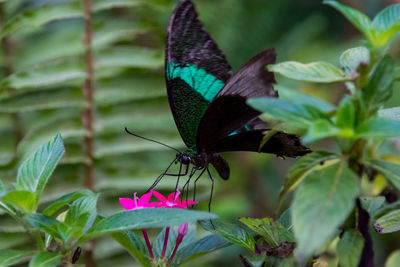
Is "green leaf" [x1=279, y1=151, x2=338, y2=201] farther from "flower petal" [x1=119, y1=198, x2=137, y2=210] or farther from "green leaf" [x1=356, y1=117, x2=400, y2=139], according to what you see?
"flower petal" [x1=119, y1=198, x2=137, y2=210]

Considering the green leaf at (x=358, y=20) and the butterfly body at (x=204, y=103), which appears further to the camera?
the butterfly body at (x=204, y=103)

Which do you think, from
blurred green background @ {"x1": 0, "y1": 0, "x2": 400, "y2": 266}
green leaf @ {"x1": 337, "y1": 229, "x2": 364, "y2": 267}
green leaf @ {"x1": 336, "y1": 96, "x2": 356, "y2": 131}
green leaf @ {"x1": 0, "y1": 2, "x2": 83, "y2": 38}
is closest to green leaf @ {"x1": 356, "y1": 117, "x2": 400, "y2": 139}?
green leaf @ {"x1": 336, "y1": 96, "x2": 356, "y2": 131}

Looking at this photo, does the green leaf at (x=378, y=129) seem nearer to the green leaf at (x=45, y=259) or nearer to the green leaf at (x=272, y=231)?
the green leaf at (x=272, y=231)

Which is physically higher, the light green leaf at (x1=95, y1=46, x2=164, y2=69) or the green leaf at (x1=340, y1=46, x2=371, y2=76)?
the green leaf at (x1=340, y1=46, x2=371, y2=76)

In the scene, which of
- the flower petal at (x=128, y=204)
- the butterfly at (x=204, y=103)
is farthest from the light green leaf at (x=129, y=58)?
the flower petal at (x=128, y=204)

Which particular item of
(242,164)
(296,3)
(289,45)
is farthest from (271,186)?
(296,3)

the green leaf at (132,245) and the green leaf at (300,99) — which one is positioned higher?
the green leaf at (300,99)
